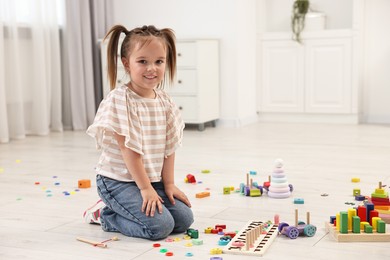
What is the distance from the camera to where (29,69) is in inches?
175

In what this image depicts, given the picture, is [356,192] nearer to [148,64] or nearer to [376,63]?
[148,64]

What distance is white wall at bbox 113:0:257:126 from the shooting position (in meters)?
4.70

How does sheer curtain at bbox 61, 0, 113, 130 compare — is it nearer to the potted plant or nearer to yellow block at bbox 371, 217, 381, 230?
the potted plant

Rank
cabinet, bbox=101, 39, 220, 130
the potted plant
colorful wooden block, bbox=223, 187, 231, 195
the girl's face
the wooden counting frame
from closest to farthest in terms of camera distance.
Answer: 1. the wooden counting frame
2. the girl's face
3. colorful wooden block, bbox=223, 187, 231, 195
4. cabinet, bbox=101, 39, 220, 130
5. the potted plant

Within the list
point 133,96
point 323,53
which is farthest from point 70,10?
point 133,96

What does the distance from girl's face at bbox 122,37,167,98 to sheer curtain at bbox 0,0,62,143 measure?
239 cm

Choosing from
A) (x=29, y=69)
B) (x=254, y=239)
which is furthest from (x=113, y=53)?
(x=29, y=69)

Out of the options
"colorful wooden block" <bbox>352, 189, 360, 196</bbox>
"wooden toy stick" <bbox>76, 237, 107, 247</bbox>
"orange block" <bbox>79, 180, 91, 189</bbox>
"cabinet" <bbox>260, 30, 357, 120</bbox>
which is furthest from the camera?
"cabinet" <bbox>260, 30, 357, 120</bbox>

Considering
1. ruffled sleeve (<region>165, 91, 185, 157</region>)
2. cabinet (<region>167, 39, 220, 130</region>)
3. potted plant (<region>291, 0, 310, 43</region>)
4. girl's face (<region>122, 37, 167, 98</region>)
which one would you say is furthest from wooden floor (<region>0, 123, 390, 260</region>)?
potted plant (<region>291, 0, 310, 43</region>)

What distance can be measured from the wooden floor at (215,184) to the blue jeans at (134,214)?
0.11 ft

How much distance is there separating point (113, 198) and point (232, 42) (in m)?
2.97

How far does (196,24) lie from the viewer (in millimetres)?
4770

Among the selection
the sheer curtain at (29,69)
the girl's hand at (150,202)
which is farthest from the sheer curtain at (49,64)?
the girl's hand at (150,202)

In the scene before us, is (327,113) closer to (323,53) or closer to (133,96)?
(323,53)
